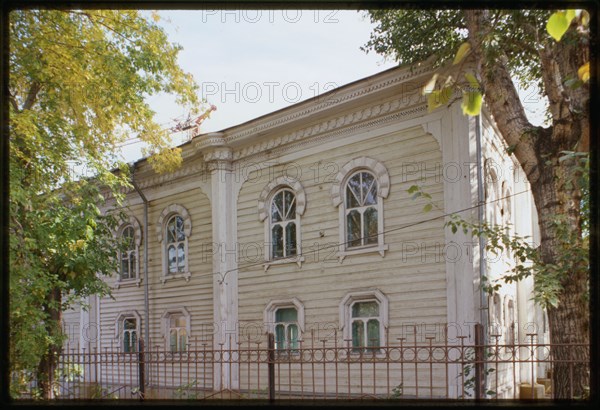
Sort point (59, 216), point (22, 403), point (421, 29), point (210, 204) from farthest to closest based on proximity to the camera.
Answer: point (210, 204)
point (421, 29)
point (59, 216)
point (22, 403)

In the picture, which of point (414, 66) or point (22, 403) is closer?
point (22, 403)

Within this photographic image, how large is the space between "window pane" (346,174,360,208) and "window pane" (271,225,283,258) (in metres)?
1.64

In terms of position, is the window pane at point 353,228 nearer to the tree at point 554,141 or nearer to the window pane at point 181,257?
the tree at point 554,141

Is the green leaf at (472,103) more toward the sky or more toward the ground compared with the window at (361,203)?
more toward the ground

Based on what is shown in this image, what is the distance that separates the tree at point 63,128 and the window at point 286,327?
11.0 feet

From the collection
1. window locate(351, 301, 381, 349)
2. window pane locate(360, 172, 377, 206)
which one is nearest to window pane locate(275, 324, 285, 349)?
window locate(351, 301, 381, 349)

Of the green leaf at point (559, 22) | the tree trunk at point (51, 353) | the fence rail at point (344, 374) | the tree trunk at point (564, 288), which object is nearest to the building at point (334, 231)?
the fence rail at point (344, 374)

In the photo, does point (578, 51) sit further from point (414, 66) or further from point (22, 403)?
point (22, 403)

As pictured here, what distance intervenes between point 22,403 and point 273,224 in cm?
988

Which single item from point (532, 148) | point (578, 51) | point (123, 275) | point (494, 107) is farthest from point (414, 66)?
point (123, 275)

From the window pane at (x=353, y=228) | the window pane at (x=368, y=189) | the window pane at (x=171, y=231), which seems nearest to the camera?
the window pane at (x=368, y=189)

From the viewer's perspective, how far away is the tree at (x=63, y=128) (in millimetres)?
6820

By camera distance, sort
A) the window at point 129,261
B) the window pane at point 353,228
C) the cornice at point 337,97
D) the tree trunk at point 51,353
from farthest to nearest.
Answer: the window at point 129,261, the window pane at point 353,228, the cornice at point 337,97, the tree trunk at point 51,353

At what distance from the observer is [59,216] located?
7844 mm
